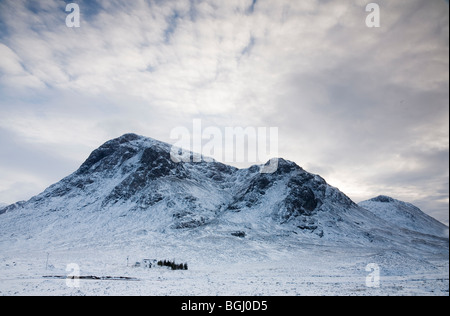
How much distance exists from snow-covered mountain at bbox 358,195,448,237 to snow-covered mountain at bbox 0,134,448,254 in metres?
3.90

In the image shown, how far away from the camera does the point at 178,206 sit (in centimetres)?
9331

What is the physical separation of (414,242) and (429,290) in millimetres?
84813

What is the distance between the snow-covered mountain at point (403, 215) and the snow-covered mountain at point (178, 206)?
3.90 metres

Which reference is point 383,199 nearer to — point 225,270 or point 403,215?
point 403,215

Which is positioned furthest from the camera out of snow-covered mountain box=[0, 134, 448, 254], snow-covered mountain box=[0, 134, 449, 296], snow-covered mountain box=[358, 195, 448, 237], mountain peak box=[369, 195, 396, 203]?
mountain peak box=[369, 195, 396, 203]

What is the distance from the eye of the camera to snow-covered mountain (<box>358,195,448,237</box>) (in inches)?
5354

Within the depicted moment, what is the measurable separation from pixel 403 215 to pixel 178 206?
4965 inches

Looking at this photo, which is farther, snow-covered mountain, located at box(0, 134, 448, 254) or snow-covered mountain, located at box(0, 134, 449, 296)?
snow-covered mountain, located at box(0, 134, 448, 254)

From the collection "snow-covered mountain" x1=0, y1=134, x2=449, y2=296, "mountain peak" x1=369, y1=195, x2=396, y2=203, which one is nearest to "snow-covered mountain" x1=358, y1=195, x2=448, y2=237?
"mountain peak" x1=369, y1=195, x2=396, y2=203

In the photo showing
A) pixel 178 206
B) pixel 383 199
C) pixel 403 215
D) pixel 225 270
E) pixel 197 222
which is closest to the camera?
pixel 225 270

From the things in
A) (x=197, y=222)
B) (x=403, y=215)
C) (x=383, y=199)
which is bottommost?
(x=197, y=222)

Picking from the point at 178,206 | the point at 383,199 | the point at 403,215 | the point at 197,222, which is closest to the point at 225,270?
the point at 197,222

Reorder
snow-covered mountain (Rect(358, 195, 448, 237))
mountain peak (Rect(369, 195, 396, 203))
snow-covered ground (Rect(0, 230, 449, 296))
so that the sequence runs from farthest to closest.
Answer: mountain peak (Rect(369, 195, 396, 203)) → snow-covered mountain (Rect(358, 195, 448, 237)) → snow-covered ground (Rect(0, 230, 449, 296))

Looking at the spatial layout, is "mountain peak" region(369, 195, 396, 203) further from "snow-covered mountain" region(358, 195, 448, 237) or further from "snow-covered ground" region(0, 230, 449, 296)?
"snow-covered ground" region(0, 230, 449, 296)
